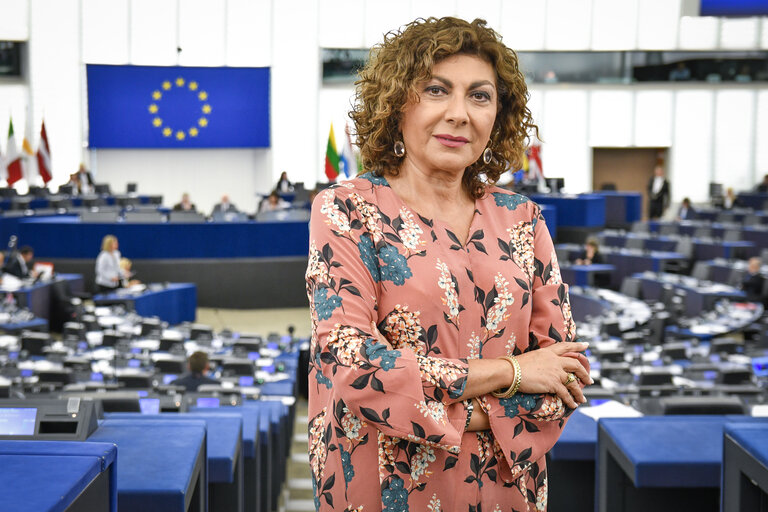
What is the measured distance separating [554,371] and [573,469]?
218 centimetres

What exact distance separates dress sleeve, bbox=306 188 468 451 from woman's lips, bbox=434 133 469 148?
0.17 m

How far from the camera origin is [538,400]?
1.71 meters

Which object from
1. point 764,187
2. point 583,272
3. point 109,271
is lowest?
point 583,272

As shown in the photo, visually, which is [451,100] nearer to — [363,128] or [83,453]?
[363,128]

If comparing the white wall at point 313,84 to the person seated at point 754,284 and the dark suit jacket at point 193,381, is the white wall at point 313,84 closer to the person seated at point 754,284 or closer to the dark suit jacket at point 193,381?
the person seated at point 754,284

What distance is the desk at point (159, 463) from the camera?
7.36 ft

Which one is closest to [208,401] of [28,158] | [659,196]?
[659,196]

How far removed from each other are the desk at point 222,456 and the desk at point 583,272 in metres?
12.5

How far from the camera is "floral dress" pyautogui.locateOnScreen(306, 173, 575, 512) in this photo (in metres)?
1.60

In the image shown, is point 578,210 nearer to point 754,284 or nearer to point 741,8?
point 754,284

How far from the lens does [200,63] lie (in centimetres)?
2384

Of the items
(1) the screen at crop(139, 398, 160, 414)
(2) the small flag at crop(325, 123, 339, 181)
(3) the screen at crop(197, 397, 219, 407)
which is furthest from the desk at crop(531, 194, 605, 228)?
(1) the screen at crop(139, 398, 160, 414)

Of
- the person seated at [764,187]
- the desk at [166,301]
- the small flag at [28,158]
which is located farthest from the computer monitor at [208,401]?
the person seated at [764,187]

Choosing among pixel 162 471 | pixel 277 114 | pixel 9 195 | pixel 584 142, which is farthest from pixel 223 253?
pixel 162 471
